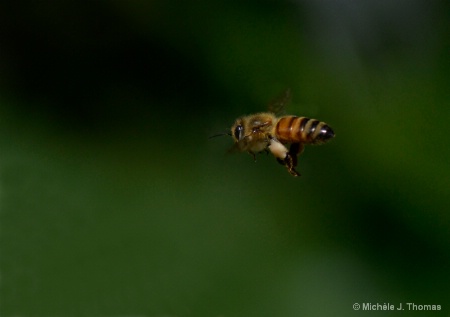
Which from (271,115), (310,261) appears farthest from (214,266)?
(271,115)

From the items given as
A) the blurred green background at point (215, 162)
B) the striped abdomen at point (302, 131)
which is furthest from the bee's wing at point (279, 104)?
the blurred green background at point (215, 162)

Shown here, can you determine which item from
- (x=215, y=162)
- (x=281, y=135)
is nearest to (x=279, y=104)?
(x=281, y=135)

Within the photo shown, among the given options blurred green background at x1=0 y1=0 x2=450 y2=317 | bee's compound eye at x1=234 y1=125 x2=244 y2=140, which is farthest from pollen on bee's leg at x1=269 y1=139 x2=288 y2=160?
blurred green background at x1=0 y1=0 x2=450 y2=317

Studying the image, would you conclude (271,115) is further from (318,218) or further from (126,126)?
(126,126)

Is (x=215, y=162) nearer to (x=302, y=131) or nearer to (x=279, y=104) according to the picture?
(x=279, y=104)

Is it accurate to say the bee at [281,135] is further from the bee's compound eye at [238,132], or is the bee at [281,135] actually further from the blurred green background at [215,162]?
the blurred green background at [215,162]

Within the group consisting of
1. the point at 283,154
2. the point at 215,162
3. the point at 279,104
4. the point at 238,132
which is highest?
the point at 215,162

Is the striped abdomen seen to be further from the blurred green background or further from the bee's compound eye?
the blurred green background
